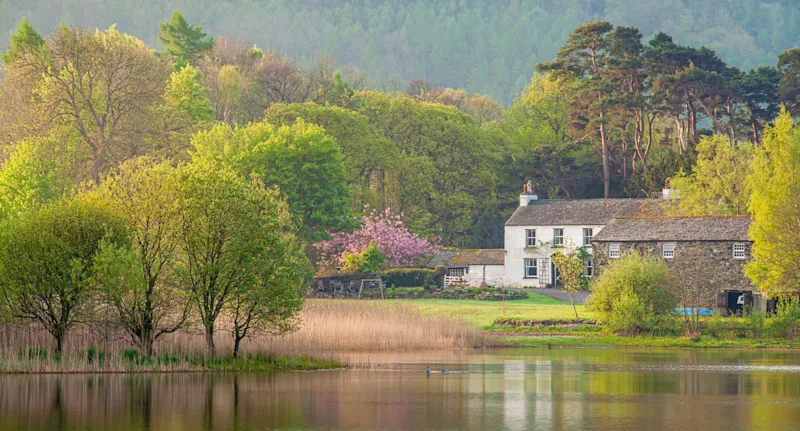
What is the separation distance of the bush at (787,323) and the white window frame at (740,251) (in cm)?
954

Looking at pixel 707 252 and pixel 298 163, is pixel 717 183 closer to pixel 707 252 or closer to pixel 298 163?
pixel 707 252

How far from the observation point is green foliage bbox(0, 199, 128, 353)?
40.8 meters

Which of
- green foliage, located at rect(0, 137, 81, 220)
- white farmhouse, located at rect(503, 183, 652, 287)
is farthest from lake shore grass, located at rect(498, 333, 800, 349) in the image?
white farmhouse, located at rect(503, 183, 652, 287)

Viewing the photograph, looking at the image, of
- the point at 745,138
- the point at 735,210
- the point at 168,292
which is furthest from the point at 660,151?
the point at 168,292

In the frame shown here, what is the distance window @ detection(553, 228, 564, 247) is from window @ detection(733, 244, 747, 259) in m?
27.2

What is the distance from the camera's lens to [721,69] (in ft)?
346

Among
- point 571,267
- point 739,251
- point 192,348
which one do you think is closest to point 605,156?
point 571,267

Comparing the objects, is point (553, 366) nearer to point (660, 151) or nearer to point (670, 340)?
point (670, 340)

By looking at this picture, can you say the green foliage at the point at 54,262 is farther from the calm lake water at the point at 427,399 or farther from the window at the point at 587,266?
the window at the point at 587,266

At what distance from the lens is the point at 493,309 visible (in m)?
73.9

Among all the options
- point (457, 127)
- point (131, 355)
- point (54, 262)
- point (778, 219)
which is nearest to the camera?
point (54, 262)

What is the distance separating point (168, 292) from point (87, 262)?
10.1ft

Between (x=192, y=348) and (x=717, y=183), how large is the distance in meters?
52.1

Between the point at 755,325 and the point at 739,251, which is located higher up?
the point at 739,251
